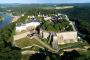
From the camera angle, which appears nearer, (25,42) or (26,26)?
(25,42)

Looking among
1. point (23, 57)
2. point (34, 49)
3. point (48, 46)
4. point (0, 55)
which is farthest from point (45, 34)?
point (0, 55)

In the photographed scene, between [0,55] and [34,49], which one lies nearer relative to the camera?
[0,55]

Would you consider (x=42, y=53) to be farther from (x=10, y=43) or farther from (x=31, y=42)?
(x=10, y=43)

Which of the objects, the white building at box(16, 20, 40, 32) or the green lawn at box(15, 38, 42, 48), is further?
the white building at box(16, 20, 40, 32)

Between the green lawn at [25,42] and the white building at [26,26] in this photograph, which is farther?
the white building at [26,26]

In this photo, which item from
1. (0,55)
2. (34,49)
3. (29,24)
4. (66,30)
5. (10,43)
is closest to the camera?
(0,55)

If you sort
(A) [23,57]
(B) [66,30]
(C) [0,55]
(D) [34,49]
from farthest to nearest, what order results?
(B) [66,30] → (D) [34,49] → (A) [23,57] → (C) [0,55]

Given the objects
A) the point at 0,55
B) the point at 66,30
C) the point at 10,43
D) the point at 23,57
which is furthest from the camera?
the point at 66,30

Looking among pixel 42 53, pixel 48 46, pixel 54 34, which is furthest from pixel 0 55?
pixel 54 34

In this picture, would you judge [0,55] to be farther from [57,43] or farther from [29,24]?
[29,24]
